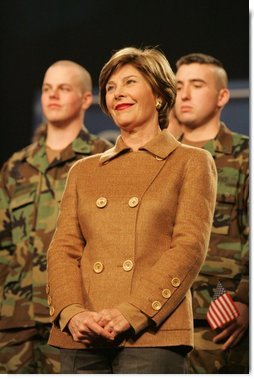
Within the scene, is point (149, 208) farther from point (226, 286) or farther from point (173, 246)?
point (226, 286)

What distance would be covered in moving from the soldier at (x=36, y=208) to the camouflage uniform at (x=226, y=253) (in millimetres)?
460

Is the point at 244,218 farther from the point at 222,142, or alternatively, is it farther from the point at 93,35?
the point at 93,35

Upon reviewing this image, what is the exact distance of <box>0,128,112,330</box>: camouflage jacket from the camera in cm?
313

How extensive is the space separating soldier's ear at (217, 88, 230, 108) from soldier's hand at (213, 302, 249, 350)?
29.3 inches

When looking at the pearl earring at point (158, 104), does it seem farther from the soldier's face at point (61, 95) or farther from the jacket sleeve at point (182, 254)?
the soldier's face at point (61, 95)

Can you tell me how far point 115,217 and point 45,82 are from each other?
1.22m

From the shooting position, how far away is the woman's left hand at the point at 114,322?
A: 1930 mm

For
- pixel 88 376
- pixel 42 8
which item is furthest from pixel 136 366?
pixel 42 8

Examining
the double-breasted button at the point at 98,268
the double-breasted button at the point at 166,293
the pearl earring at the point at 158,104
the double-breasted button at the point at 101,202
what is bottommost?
the double-breasted button at the point at 166,293

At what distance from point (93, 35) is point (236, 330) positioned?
125cm

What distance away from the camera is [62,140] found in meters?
3.20

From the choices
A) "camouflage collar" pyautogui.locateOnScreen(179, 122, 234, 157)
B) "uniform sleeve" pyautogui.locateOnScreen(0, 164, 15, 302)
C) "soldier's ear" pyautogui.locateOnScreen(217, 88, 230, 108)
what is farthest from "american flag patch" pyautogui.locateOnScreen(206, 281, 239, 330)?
"uniform sleeve" pyautogui.locateOnScreen(0, 164, 15, 302)

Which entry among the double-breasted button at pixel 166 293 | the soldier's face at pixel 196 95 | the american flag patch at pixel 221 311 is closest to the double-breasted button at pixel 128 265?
the double-breasted button at pixel 166 293

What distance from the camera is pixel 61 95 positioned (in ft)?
10.4
